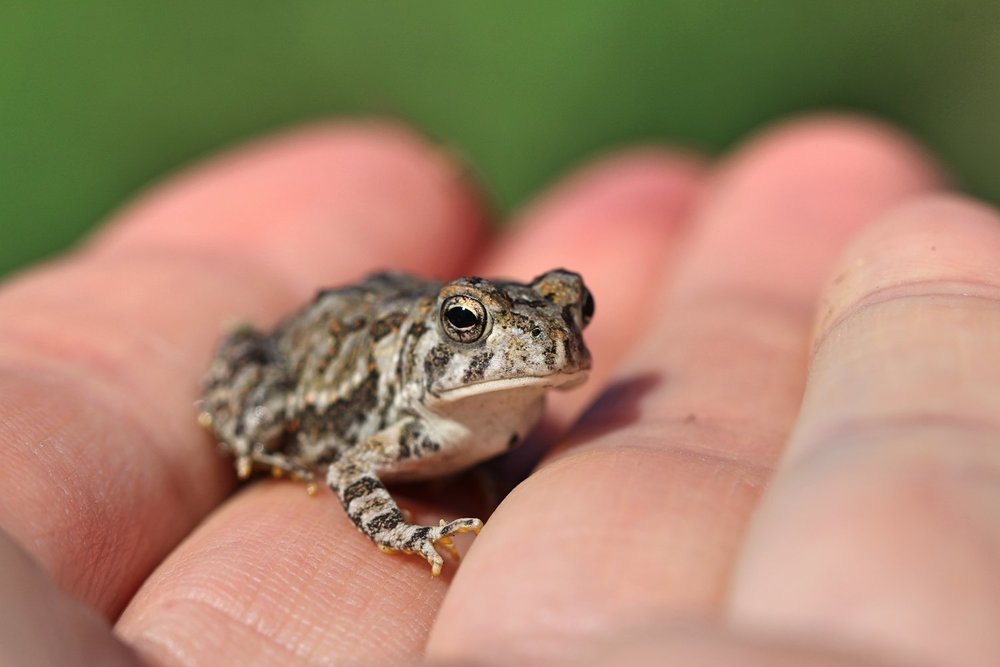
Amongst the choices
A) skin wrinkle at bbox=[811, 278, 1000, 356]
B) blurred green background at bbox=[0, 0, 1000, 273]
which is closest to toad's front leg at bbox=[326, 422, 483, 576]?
skin wrinkle at bbox=[811, 278, 1000, 356]

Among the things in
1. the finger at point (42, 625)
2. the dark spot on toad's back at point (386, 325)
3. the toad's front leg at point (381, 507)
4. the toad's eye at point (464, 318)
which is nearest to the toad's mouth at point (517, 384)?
the toad's eye at point (464, 318)

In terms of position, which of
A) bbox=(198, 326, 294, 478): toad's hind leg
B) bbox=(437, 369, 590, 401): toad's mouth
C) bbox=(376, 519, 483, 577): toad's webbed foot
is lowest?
bbox=(376, 519, 483, 577): toad's webbed foot

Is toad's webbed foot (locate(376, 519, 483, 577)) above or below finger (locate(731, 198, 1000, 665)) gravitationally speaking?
below

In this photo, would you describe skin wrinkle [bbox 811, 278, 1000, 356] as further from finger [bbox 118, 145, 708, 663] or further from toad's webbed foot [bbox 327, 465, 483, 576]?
finger [bbox 118, 145, 708, 663]

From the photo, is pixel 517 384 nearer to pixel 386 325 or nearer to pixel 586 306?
pixel 586 306

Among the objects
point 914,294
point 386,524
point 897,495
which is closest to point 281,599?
point 386,524

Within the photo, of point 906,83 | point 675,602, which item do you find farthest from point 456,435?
point 906,83
